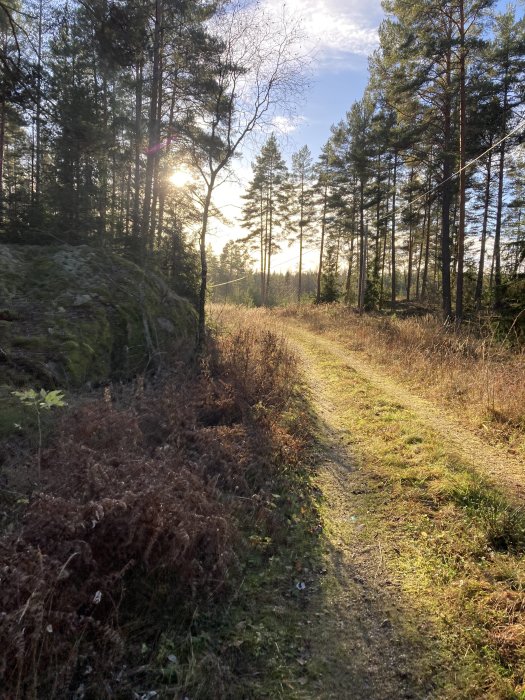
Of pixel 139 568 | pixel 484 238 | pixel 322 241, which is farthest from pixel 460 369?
pixel 322 241

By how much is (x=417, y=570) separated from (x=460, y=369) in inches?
216

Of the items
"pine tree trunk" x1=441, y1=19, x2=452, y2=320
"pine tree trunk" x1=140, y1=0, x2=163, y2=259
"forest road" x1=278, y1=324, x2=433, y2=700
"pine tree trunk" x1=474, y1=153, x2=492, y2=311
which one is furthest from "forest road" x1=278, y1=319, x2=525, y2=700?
"pine tree trunk" x1=474, y1=153, x2=492, y2=311

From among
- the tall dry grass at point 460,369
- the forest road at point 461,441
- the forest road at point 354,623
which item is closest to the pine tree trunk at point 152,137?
the forest road at point 461,441

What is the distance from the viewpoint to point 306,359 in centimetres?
1102

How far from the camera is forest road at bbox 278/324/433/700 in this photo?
2.20m

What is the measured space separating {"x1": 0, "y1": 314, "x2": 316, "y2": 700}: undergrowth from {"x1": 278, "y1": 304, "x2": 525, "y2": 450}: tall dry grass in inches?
130

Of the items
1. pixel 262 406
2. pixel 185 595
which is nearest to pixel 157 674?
pixel 185 595

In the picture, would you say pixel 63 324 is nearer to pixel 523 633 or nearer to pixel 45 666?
pixel 45 666

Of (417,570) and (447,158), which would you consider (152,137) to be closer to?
(447,158)

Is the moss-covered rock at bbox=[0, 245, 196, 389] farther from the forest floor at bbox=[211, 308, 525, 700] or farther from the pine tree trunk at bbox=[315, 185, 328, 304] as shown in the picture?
the pine tree trunk at bbox=[315, 185, 328, 304]

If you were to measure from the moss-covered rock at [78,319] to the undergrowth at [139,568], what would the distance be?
5.02 ft

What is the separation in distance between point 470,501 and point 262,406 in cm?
322

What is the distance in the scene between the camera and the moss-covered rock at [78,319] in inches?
210

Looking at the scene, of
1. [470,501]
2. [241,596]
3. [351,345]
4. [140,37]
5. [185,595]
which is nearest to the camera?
[185,595]
